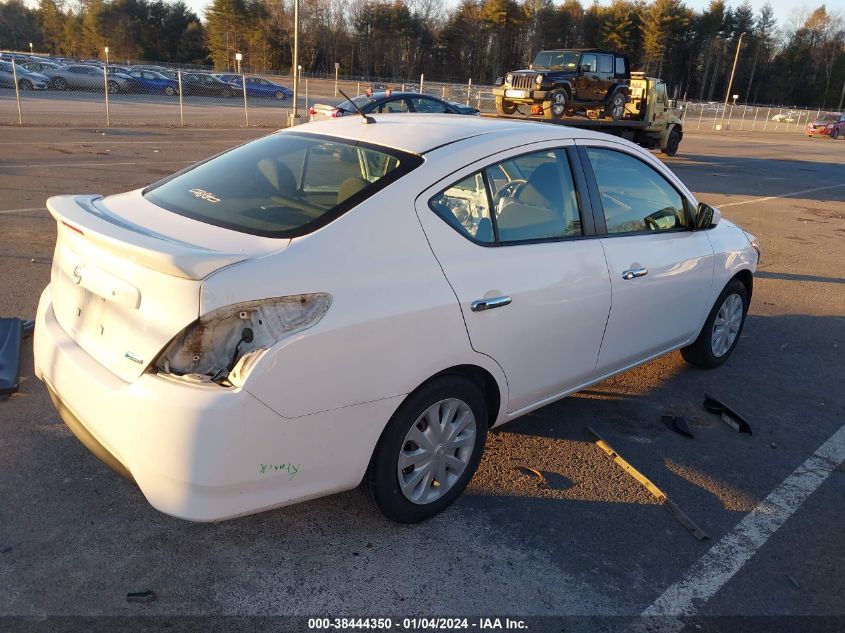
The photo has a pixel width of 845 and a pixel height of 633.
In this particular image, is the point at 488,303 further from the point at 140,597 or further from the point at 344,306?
the point at 140,597

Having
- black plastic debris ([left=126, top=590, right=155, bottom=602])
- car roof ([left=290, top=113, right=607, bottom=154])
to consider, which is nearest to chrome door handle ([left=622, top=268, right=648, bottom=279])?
car roof ([left=290, top=113, right=607, bottom=154])

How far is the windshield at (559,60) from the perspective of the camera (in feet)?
66.3

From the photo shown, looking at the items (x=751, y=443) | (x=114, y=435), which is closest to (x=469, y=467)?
(x=114, y=435)

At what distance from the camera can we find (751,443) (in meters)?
4.04

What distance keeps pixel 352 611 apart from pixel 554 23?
8929 cm

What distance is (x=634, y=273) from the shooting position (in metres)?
3.73

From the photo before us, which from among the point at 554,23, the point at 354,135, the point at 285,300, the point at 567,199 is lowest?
the point at 285,300

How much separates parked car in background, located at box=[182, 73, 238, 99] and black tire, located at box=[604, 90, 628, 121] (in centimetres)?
2549

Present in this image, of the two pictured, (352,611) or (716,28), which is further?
(716,28)

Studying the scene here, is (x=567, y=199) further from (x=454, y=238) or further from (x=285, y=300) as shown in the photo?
(x=285, y=300)

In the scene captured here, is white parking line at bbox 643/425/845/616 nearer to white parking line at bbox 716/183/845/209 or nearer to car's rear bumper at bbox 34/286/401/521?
car's rear bumper at bbox 34/286/401/521

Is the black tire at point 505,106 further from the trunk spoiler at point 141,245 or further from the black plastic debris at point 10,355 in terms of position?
the trunk spoiler at point 141,245

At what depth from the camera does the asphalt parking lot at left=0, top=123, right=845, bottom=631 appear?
2590mm

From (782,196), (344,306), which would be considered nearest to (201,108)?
(782,196)
